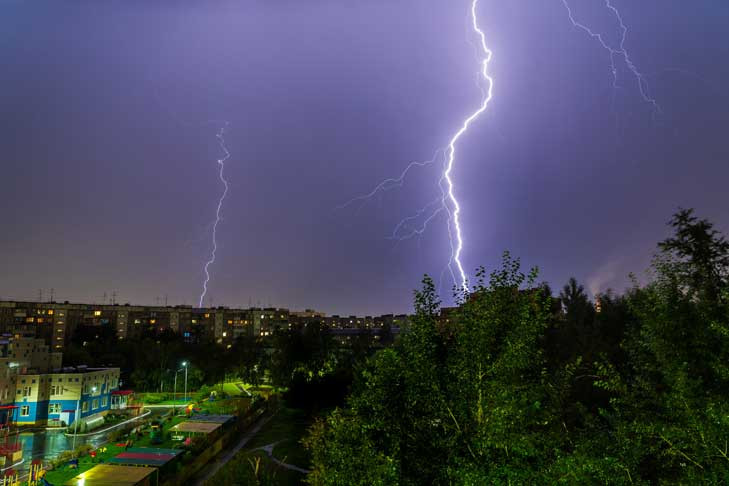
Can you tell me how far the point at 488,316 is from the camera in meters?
8.59

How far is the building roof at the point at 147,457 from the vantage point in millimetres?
21547

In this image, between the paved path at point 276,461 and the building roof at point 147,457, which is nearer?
the building roof at point 147,457

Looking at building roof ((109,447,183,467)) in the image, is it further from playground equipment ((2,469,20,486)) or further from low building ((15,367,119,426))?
low building ((15,367,119,426))

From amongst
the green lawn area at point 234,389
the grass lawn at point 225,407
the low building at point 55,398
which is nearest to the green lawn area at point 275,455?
the grass lawn at point 225,407

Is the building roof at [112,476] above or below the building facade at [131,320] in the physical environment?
below

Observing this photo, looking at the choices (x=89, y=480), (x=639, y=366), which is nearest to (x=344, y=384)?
(x=89, y=480)

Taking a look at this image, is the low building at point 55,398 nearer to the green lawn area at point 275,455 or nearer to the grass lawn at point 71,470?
the grass lawn at point 71,470

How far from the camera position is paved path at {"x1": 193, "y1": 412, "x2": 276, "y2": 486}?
76.2 feet

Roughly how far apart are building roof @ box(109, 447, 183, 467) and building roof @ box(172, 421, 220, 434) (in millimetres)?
5188

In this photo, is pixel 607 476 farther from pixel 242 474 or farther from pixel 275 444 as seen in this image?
pixel 275 444

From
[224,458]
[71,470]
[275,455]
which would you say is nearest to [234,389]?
[224,458]

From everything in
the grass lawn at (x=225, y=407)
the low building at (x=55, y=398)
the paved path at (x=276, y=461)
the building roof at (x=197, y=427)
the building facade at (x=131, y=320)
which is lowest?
the paved path at (x=276, y=461)

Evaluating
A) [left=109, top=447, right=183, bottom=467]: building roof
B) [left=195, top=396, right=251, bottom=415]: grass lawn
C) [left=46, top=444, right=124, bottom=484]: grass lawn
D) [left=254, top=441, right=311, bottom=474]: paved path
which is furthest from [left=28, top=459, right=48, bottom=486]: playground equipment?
[left=195, top=396, right=251, bottom=415]: grass lawn

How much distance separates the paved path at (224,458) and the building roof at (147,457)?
71.1 inches
